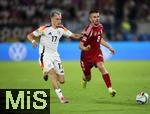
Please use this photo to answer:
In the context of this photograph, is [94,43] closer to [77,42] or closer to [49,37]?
[49,37]

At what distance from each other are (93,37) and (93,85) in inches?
134

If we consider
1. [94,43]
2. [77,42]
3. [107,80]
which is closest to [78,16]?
[77,42]

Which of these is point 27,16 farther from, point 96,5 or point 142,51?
point 142,51

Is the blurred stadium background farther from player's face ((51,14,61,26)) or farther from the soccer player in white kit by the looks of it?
player's face ((51,14,61,26))

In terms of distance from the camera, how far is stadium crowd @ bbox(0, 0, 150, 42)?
2808 centimetres

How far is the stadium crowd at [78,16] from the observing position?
28078 mm

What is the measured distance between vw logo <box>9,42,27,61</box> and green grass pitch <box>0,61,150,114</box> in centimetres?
102

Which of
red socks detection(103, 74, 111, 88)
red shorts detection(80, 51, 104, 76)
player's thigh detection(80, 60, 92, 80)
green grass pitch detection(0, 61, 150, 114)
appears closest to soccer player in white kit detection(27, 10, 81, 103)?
green grass pitch detection(0, 61, 150, 114)

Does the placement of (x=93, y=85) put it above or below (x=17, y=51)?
below

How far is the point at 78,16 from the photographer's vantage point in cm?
2950

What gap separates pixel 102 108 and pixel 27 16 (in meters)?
18.6

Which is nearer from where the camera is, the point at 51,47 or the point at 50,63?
the point at 50,63

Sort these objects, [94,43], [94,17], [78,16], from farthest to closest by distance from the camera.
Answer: [78,16]
[94,43]
[94,17]

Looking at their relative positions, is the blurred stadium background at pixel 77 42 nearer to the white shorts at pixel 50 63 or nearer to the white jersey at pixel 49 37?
the white shorts at pixel 50 63
